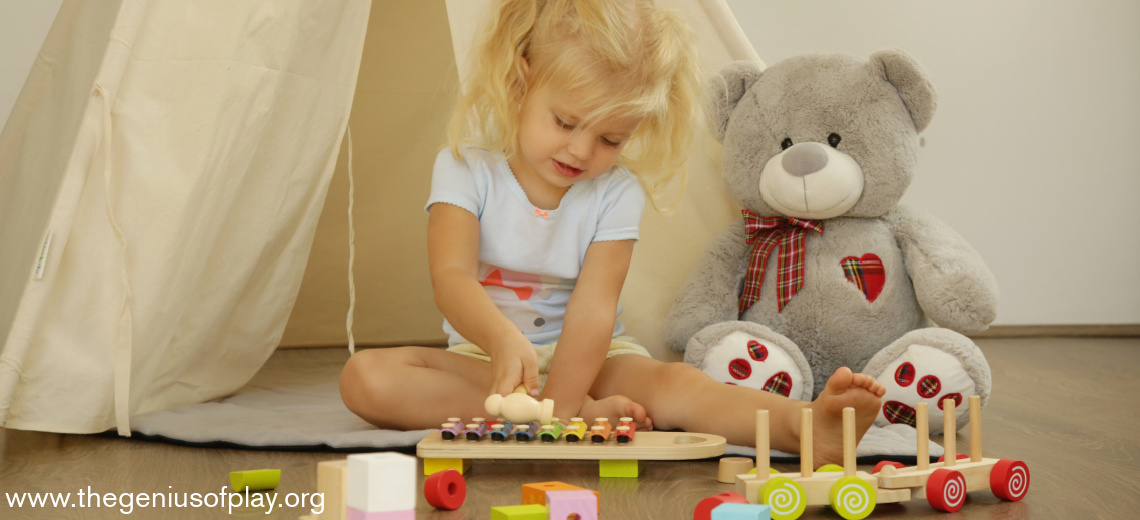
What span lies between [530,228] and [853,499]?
0.61 m

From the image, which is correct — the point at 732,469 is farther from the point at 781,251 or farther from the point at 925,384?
the point at 781,251

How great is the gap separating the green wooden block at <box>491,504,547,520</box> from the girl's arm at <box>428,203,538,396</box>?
277 mm

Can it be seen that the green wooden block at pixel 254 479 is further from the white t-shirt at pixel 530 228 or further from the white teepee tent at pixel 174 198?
the white t-shirt at pixel 530 228

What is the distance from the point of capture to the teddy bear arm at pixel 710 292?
4.42 feet

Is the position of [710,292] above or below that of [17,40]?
below

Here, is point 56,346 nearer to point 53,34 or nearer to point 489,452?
point 489,452

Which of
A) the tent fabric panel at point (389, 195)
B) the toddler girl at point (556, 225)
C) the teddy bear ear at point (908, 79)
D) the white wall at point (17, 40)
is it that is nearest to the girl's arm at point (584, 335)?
the toddler girl at point (556, 225)

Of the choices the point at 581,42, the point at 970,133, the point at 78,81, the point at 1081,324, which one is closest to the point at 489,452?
the point at 581,42

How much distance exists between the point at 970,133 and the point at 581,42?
1.88 metres

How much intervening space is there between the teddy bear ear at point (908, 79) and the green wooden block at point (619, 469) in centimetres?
78

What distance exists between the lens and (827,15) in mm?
2500

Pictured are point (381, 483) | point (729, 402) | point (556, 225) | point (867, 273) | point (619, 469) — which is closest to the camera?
point (381, 483)

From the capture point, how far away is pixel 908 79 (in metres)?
1.32

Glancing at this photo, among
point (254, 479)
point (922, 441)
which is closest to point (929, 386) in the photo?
point (922, 441)
